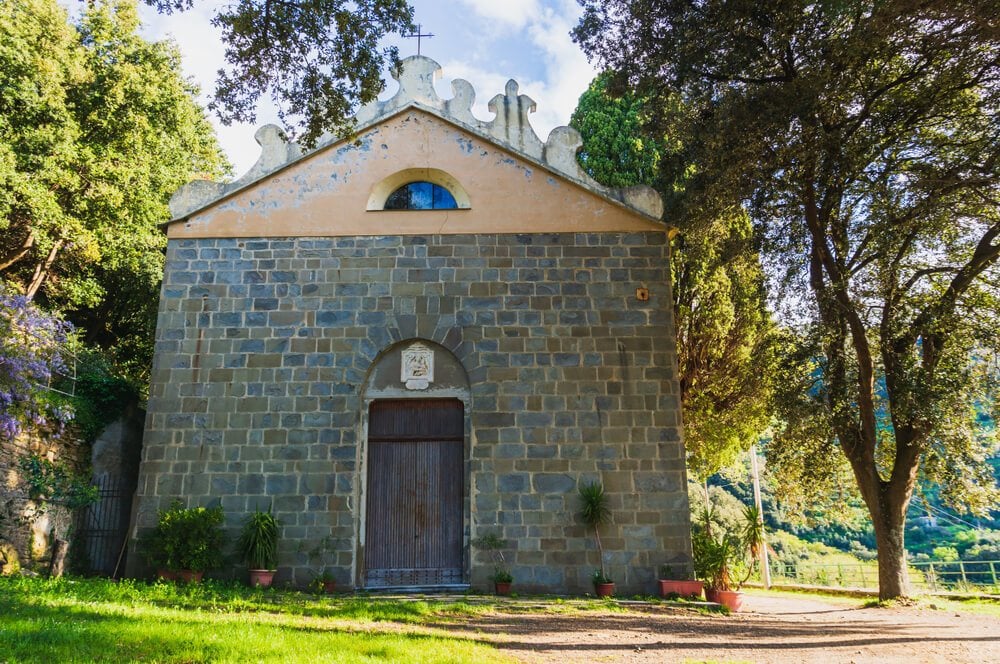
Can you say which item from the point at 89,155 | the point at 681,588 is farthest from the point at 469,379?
the point at 89,155

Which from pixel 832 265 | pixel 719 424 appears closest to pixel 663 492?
pixel 832 265

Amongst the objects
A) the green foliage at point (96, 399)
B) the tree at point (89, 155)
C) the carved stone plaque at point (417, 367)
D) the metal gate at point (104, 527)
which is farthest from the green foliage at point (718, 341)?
the tree at point (89, 155)

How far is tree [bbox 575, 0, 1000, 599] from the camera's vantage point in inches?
386

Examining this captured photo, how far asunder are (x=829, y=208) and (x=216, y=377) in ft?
33.5

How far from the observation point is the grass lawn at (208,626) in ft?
17.1

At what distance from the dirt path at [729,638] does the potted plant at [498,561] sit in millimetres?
1637

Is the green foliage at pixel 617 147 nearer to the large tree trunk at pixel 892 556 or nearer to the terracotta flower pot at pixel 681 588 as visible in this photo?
the large tree trunk at pixel 892 556

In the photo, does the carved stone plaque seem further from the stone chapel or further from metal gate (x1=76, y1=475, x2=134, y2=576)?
metal gate (x1=76, y1=475, x2=134, y2=576)

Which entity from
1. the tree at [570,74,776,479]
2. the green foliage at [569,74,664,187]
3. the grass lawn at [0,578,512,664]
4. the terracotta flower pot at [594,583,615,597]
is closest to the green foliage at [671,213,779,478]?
the tree at [570,74,776,479]

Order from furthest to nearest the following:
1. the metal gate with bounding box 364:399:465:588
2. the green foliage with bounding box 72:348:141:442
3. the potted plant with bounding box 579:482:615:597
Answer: the green foliage with bounding box 72:348:141:442
the metal gate with bounding box 364:399:465:588
the potted plant with bounding box 579:482:615:597

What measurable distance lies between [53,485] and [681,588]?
9956mm

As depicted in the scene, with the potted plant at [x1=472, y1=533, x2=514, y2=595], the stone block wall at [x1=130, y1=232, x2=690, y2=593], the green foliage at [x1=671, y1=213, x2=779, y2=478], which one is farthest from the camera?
the green foliage at [x1=671, y1=213, x2=779, y2=478]

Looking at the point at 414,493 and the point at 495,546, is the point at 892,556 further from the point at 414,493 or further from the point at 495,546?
the point at 414,493

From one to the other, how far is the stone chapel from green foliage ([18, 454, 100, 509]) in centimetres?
185
